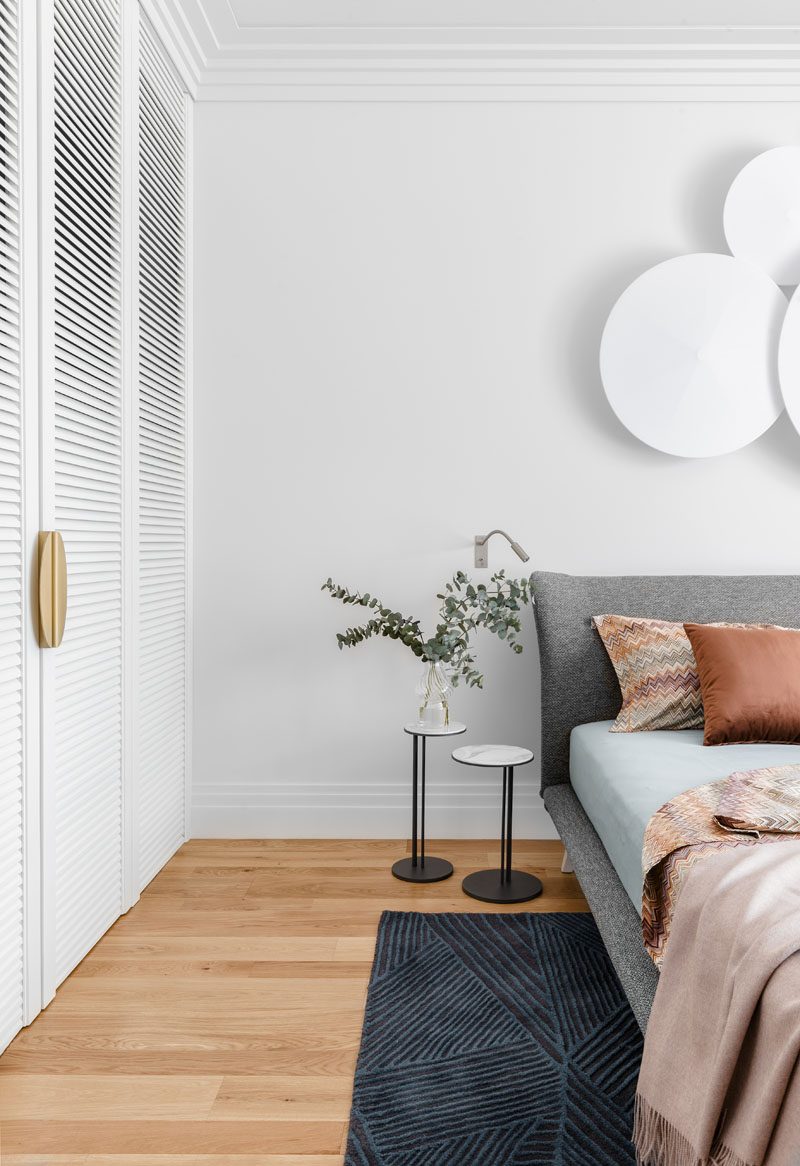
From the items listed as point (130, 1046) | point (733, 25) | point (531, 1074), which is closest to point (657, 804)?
point (531, 1074)

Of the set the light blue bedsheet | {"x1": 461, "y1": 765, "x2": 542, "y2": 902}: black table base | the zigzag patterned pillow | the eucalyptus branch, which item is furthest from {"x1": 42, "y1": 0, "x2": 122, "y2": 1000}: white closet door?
the zigzag patterned pillow

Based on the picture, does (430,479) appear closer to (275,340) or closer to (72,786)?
(275,340)

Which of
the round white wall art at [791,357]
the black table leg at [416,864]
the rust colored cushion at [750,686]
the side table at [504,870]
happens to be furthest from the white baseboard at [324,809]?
the round white wall art at [791,357]

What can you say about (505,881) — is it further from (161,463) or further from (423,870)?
(161,463)

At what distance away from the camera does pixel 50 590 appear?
192cm

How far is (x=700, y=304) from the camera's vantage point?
300 cm

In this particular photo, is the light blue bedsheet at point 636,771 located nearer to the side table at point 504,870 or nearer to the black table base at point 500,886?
the side table at point 504,870

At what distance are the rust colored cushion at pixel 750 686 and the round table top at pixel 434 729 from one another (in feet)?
2.53

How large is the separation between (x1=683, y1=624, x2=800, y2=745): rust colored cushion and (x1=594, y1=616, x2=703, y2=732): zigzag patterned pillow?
84 millimetres

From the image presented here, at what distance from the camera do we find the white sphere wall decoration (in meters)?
3.00

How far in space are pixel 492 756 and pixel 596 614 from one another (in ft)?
2.08

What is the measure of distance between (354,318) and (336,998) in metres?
2.25

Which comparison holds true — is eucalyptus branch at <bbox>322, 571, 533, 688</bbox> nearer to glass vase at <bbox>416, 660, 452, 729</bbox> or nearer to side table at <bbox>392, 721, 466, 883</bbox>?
glass vase at <bbox>416, 660, 452, 729</bbox>

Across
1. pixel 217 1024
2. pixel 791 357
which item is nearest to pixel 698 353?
pixel 791 357
